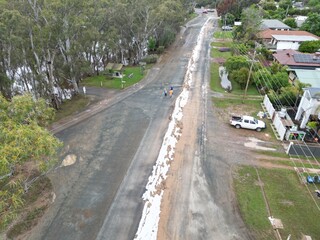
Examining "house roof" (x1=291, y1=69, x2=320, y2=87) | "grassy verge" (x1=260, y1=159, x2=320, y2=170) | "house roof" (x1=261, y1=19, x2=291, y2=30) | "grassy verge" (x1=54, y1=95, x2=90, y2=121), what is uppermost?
"house roof" (x1=261, y1=19, x2=291, y2=30)

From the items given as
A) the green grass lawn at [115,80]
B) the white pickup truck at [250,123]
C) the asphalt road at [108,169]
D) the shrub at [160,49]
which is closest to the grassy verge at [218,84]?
the asphalt road at [108,169]

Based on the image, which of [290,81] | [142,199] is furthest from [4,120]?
[290,81]

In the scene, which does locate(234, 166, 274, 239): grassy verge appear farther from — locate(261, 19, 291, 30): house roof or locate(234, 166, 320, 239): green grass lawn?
locate(261, 19, 291, 30): house roof

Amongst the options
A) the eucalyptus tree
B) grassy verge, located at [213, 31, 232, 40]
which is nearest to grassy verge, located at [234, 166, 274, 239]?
the eucalyptus tree

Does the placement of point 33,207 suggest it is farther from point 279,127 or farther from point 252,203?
point 279,127

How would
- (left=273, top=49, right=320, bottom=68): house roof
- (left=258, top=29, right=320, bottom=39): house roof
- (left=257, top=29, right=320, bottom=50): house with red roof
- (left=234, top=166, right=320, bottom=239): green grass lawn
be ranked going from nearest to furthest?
(left=234, top=166, right=320, bottom=239): green grass lawn → (left=273, top=49, right=320, bottom=68): house roof → (left=257, top=29, right=320, bottom=50): house with red roof → (left=258, top=29, right=320, bottom=39): house roof

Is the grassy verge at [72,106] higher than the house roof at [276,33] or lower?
lower

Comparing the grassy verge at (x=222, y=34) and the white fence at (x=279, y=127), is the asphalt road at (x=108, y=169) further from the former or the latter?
the grassy verge at (x=222, y=34)
